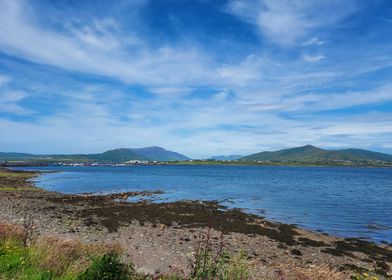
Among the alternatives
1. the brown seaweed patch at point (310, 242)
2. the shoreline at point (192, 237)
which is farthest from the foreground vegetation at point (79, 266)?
the brown seaweed patch at point (310, 242)

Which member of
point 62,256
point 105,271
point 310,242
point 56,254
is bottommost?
point 310,242

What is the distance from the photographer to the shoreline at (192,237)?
1741 centimetres

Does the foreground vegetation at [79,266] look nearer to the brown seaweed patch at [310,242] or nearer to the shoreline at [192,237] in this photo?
the shoreline at [192,237]

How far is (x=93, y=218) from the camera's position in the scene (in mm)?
28469

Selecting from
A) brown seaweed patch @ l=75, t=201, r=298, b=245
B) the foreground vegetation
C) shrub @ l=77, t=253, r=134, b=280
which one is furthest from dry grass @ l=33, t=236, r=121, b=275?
brown seaweed patch @ l=75, t=201, r=298, b=245

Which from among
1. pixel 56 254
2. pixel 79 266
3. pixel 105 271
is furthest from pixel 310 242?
pixel 105 271

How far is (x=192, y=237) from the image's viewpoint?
74.5ft

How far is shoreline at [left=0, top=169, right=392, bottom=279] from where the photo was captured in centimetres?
1741

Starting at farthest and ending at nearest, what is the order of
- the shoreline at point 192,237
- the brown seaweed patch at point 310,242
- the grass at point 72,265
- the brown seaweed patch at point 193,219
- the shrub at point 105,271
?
the brown seaweed patch at point 193,219
the brown seaweed patch at point 310,242
the shoreline at point 192,237
the grass at point 72,265
the shrub at point 105,271

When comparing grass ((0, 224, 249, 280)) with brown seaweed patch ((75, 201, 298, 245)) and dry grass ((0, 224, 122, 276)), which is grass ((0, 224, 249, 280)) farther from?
brown seaweed patch ((75, 201, 298, 245))

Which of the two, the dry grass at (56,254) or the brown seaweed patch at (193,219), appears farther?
the brown seaweed patch at (193,219)

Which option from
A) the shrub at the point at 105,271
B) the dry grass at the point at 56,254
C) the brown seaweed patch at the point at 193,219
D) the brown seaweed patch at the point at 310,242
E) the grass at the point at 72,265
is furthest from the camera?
the brown seaweed patch at the point at 193,219

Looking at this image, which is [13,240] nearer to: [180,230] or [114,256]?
[114,256]

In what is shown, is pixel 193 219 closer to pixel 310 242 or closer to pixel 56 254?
pixel 310 242
